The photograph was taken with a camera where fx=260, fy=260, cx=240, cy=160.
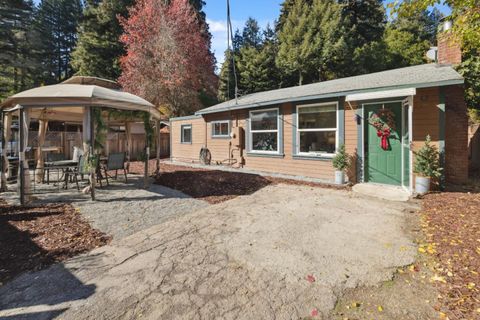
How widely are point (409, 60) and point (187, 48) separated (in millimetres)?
17825

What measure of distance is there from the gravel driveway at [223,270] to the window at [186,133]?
9.82 meters

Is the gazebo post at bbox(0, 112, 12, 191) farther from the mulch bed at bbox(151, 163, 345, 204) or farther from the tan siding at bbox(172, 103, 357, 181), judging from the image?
the tan siding at bbox(172, 103, 357, 181)

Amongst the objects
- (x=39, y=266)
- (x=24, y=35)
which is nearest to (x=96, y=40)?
(x=24, y=35)

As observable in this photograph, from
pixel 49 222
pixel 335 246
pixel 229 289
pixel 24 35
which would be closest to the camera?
pixel 229 289

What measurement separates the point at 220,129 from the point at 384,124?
717 cm

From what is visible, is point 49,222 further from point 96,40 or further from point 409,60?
point 409,60

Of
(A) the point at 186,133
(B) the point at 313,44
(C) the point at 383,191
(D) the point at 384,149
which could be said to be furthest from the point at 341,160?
(B) the point at 313,44

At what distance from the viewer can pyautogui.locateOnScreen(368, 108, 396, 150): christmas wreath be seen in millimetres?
6684

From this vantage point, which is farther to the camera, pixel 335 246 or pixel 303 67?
pixel 303 67

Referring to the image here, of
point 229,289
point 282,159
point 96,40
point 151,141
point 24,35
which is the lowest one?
point 229,289

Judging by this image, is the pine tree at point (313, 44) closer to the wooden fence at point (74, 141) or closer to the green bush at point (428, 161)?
the wooden fence at point (74, 141)

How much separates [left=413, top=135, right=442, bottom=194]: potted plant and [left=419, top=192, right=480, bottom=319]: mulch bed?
0.45 m

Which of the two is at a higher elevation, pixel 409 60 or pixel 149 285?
pixel 409 60

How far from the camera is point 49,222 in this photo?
4.52m
